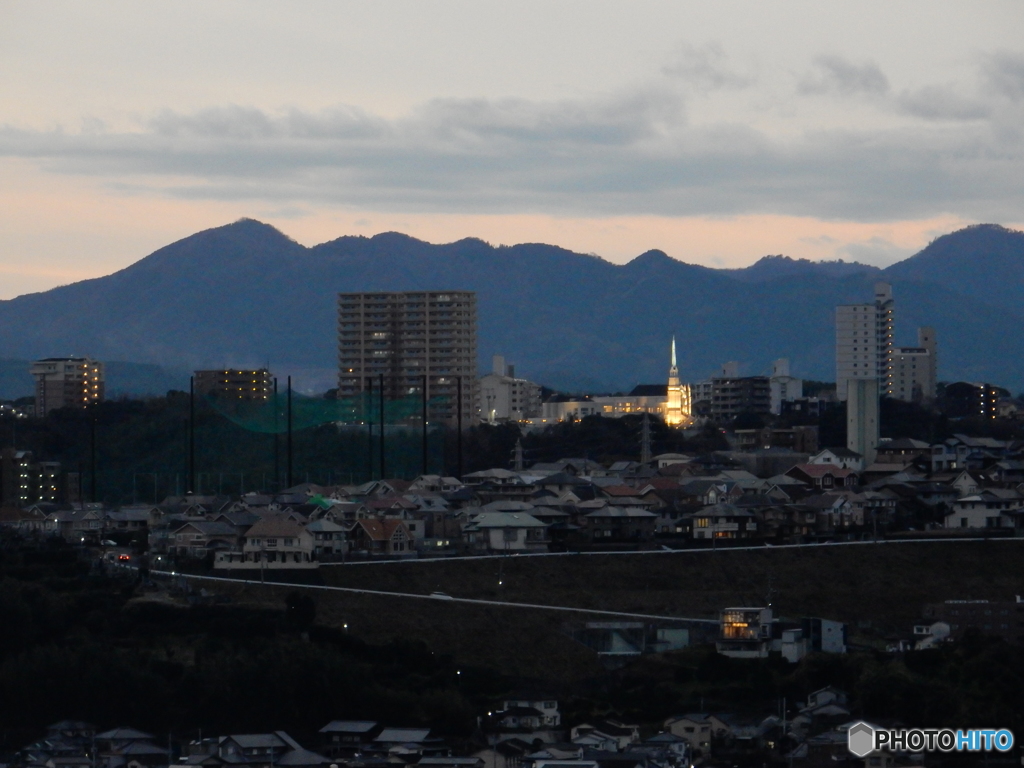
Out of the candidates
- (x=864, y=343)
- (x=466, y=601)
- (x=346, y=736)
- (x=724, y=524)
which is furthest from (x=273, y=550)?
(x=864, y=343)

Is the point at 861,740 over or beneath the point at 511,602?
beneath

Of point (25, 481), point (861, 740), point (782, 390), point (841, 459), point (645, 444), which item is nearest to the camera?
point (861, 740)

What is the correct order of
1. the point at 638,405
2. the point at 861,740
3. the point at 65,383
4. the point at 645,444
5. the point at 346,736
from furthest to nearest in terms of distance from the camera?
the point at 65,383
the point at 638,405
the point at 645,444
the point at 346,736
the point at 861,740

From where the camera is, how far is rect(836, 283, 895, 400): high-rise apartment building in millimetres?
81438

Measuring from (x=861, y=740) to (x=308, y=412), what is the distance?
3308 cm

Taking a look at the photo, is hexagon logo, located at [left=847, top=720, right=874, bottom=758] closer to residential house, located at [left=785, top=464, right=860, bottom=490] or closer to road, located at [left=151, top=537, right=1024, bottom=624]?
road, located at [left=151, top=537, right=1024, bottom=624]

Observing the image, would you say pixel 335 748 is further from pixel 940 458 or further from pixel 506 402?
pixel 506 402

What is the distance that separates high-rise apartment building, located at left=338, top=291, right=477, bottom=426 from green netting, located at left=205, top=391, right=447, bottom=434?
10314 mm

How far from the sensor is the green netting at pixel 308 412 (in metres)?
54.3

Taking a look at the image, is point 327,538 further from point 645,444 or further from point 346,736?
point 645,444

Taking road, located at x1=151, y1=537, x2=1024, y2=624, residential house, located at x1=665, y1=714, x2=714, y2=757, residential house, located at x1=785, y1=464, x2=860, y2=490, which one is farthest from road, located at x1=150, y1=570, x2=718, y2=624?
residential house, located at x1=785, y1=464, x2=860, y2=490

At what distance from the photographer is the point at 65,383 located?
79062 mm

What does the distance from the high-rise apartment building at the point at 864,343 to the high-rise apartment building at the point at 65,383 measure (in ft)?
92.4

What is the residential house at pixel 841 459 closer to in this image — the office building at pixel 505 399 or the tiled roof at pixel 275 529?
the tiled roof at pixel 275 529
